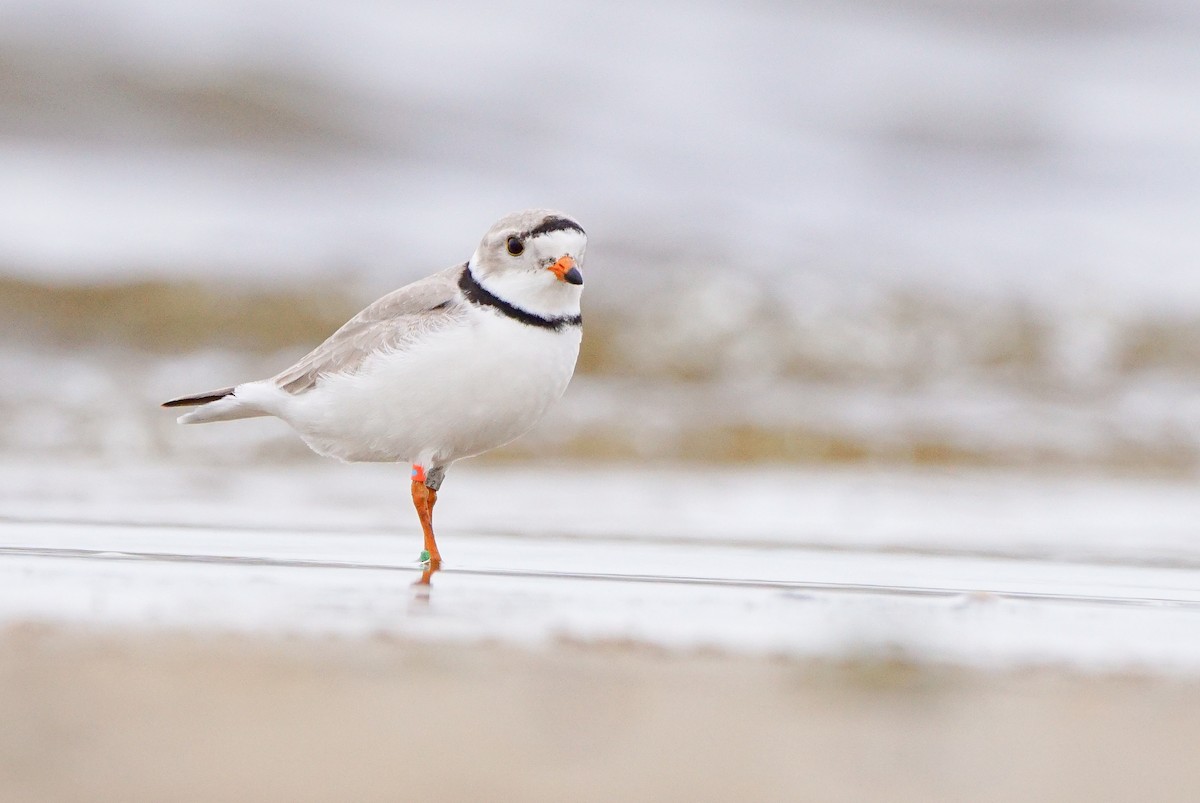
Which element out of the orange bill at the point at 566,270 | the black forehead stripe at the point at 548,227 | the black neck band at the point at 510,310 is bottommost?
the black neck band at the point at 510,310

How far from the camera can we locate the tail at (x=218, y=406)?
15.2 feet

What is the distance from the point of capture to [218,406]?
469 centimetres

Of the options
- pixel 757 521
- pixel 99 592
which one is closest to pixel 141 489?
pixel 757 521

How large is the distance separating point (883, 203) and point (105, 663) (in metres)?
13.4

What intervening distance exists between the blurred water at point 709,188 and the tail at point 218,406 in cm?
349

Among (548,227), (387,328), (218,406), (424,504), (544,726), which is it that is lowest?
(544,726)

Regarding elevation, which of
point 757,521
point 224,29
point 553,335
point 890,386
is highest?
point 224,29

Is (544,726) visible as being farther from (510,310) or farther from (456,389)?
(510,310)

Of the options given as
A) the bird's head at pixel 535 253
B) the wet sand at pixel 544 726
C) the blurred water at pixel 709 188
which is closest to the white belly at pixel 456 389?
the bird's head at pixel 535 253

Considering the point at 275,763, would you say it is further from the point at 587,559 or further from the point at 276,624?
the point at 587,559

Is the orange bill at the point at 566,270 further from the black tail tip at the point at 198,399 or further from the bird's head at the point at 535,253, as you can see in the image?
the black tail tip at the point at 198,399

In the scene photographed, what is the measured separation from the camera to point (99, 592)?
3.27 m

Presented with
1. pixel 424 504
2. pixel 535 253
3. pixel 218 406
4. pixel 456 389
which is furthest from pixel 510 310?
pixel 218 406

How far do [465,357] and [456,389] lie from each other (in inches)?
3.7
